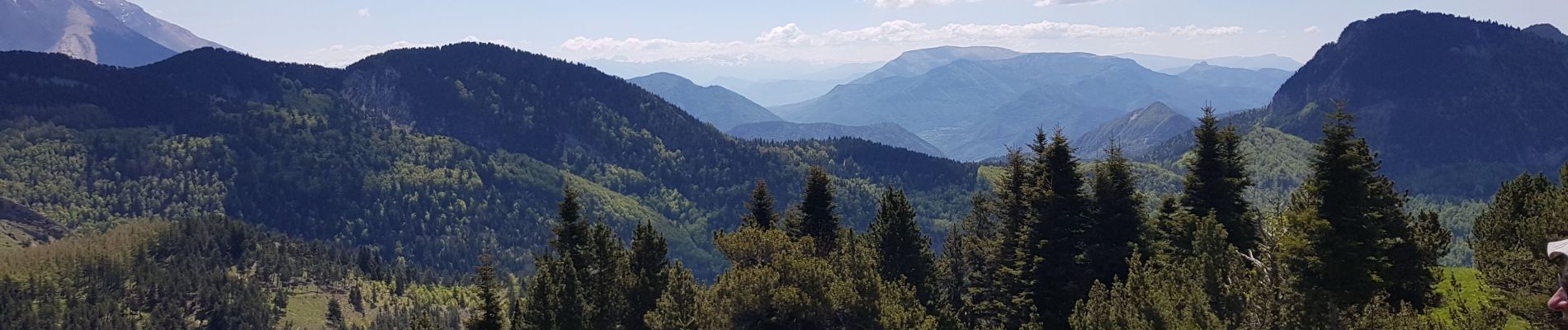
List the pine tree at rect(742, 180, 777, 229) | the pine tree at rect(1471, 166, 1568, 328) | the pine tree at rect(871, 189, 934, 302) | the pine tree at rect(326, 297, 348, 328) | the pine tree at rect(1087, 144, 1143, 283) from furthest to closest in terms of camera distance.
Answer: the pine tree at rect(326, 297, 348, 328), the pine tree at rect(742, 180, 777, 229), the pine tree at rect(871, 189, 934, 302), the pine tree at rect(1087, 144, 1143, 283), the pine tree at rect(1471, 166, 1568, 328)

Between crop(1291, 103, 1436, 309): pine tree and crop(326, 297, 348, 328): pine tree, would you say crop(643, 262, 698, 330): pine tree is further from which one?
crop(326, 297, 348, 328): pine tree

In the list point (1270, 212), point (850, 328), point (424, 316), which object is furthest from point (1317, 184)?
point (424, 316)

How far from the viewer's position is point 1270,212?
132 feet

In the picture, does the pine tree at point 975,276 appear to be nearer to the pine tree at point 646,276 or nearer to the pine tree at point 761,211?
the pine tree at point 761,211

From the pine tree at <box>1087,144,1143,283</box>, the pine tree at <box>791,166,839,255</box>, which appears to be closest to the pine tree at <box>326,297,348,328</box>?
the pine tree at <box>791,166,839,255</box>

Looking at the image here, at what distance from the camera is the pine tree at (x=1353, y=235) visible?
26.1 metres

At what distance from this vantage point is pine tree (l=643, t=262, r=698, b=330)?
131ft

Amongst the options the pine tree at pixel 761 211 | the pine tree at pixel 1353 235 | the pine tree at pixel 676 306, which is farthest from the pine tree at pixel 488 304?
the pine tree at pixel 1353 235

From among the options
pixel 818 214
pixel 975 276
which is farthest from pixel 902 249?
pixel 818 214

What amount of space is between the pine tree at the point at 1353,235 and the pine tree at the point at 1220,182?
10.4m

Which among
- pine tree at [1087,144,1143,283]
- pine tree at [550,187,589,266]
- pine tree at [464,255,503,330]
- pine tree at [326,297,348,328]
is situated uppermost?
pine tree at [1087,144,1143,283]

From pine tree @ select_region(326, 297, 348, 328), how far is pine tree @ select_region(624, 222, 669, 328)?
131 metres

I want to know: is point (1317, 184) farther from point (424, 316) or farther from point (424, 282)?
point (424, 282)

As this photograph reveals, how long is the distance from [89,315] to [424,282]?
2681 inches
